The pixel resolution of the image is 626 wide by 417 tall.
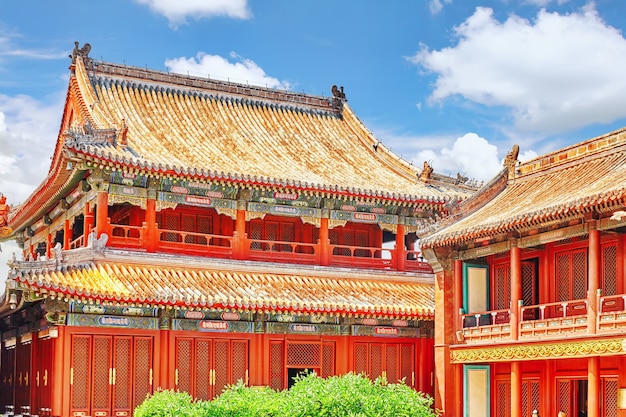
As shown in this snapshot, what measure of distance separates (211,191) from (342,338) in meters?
5.61

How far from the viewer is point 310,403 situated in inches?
862

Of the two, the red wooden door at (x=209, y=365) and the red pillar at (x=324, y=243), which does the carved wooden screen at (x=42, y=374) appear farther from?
the red pillar at (x=324, y=243)

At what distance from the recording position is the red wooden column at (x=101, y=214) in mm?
27062

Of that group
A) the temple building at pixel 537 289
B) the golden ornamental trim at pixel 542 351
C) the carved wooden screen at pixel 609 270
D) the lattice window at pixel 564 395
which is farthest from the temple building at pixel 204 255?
the carved wooden screen at pixel 609 270

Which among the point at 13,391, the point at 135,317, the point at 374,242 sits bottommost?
the point at 13,391

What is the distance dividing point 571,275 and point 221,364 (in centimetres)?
949

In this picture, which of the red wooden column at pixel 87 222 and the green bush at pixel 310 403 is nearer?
the green bush at pixel 310 403

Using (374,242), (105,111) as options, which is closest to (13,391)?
(105,111)

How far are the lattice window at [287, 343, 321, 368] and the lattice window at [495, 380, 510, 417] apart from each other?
16.6 ft

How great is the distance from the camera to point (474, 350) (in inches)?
1008

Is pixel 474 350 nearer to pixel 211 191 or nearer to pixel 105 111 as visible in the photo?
pixel 211 191

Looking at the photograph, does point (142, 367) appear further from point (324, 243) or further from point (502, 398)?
point (502, 398)

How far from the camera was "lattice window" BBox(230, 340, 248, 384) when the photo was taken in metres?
27.0

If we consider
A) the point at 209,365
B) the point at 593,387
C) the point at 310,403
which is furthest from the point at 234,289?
the point at 593,387
